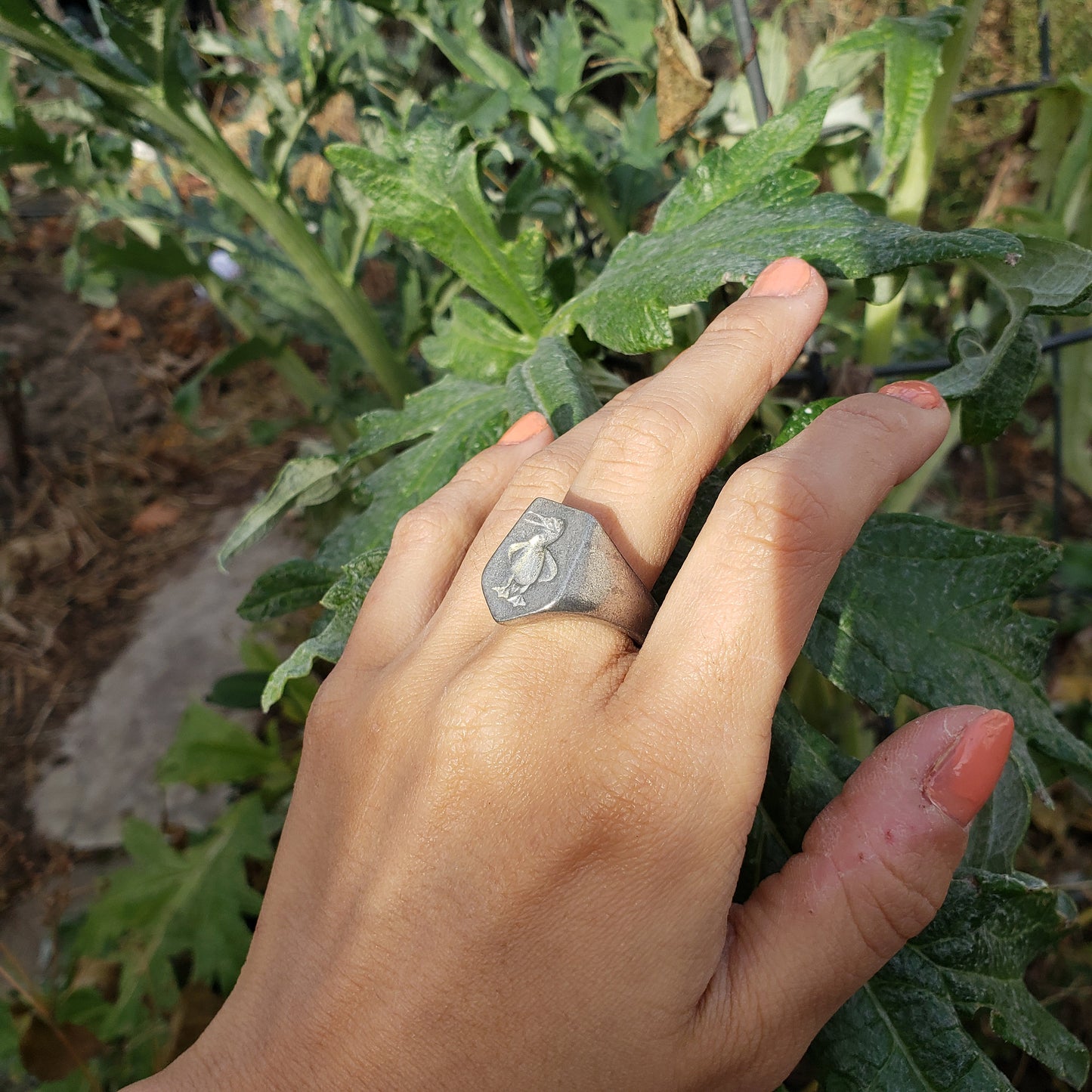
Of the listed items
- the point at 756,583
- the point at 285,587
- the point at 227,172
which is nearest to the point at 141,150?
the point at 227,172

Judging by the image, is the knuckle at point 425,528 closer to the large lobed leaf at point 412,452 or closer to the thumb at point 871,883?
the large lobed leaf at point 412,452

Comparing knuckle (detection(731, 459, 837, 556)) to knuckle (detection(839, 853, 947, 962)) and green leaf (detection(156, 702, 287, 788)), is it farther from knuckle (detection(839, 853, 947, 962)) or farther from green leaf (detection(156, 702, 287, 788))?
green leaf (detection(156, 702, 287, 788))

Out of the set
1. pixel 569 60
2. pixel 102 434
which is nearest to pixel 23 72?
pixel 569 60

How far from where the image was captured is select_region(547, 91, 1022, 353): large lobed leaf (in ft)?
2.40

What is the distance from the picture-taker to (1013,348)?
32.3 inches

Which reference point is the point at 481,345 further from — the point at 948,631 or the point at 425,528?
the point at 948,631

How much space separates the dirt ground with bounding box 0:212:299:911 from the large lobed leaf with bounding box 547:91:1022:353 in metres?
1.53

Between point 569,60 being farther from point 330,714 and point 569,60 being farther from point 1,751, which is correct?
point 1,751

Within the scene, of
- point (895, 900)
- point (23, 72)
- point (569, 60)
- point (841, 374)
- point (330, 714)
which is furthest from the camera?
point (23, 72)

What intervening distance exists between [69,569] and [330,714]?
2817 mm

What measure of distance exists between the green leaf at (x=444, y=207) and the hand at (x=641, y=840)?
386mm

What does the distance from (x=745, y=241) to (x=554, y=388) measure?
0.77 feet

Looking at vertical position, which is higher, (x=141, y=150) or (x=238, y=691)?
(x=141, y=150)

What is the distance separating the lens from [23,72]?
161cm
